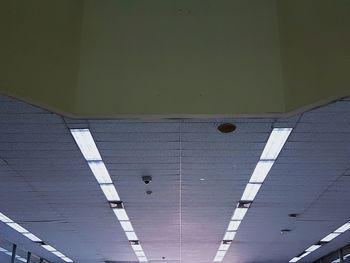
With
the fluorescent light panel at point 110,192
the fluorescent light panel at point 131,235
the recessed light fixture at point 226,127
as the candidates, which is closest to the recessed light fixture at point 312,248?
the fluorescent light panel at point 131,235

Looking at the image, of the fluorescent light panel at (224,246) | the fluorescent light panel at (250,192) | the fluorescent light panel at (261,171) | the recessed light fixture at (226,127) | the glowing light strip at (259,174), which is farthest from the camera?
the fluorescent light panel at (224,246)

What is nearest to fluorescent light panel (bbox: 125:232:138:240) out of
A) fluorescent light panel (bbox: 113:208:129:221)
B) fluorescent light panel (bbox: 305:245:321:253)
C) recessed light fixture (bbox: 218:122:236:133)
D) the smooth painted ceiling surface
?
the smooth painted ceiling surface

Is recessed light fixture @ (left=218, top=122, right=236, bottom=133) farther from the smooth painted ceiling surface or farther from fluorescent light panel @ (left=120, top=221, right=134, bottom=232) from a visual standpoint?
fluorescent light panel @ (left=120, top=221, right=134, bottom=232)

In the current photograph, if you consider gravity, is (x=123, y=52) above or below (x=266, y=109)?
above

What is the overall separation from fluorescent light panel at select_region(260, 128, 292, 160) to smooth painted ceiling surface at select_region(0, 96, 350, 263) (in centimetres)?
8

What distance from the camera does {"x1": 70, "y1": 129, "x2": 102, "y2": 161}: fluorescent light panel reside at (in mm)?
5270

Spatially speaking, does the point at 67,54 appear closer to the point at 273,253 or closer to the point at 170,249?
the point at 170,249

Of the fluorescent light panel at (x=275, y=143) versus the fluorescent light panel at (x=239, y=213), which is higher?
the fluorescent light panel at (x=239, y=213)

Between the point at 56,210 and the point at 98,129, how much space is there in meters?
4.08

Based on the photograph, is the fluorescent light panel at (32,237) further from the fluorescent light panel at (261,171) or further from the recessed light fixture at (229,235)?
the fluorescent light panel at (261,171)

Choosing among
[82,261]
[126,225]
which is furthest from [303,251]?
[82,261]

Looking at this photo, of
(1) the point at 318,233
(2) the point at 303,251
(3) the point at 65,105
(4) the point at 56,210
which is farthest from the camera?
(2) the point at 303,251

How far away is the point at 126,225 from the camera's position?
9.96 metres

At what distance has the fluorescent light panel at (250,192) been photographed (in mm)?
7284
